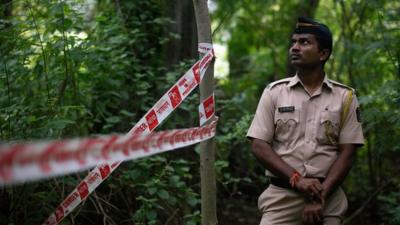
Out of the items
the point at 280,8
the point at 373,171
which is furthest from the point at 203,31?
the point at 280,8

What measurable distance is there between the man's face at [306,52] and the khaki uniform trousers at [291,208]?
0.80 m

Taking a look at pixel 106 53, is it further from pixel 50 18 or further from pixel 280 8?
pixel 280 8

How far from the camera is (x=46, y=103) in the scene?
3.95 m

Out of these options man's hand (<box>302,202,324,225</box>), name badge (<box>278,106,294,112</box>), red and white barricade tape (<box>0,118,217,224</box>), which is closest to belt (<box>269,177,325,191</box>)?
man's hand (<box>302,202,324,225</box>)

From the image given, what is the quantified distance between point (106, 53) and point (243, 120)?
1360mm

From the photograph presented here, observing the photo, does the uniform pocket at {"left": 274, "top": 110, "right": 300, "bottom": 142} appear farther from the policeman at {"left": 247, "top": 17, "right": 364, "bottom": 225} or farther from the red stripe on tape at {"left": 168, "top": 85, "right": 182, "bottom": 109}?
the red stripe on tape at {"left": 168, "top": 85, "right": 182, "bottom": 109}

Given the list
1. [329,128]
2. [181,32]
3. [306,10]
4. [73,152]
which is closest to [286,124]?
[329,128]

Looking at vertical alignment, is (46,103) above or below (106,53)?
below

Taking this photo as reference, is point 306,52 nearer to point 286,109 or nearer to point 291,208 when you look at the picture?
point 286,109

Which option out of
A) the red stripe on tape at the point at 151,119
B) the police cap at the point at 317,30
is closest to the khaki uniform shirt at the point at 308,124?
the police cap at the point at 317,30

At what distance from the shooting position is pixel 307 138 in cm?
294

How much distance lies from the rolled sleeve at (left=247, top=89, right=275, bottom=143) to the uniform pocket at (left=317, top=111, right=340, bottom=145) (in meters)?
0.29

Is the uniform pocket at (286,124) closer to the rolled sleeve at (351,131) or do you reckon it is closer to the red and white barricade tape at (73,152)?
the rolled sleeve at (351,131)

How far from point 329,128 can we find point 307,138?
15cm
